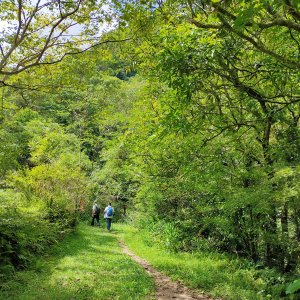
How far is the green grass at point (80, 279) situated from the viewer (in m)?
6.37

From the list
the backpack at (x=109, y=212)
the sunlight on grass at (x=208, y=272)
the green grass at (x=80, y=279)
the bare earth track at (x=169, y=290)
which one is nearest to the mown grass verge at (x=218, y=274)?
the sunlight on grass at (x=208, y=272)

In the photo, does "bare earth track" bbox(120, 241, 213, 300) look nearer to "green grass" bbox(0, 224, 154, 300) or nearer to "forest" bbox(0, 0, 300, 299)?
"green grass" bbox(0, 224, 154, 300)

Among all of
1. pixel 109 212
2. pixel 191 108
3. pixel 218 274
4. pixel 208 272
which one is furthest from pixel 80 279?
pixel 109 212

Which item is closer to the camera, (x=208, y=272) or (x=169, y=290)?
(x=169, y=290)

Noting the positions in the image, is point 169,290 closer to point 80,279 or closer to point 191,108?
point 80,279

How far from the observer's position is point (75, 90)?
8.30 m

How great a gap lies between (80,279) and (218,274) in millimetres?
3790

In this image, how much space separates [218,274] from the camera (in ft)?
29.3

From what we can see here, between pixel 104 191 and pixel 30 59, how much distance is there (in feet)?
61.6

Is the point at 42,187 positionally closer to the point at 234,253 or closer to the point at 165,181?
the point at 165,181

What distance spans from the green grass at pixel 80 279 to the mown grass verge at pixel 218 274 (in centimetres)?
108

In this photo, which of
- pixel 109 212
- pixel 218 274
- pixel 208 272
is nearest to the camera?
pixel 218 274

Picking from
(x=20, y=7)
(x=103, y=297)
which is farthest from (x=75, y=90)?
(x=103, y=297)

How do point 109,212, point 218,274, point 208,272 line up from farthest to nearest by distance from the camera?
point 109,212 → point 208,272 → point 218,274
